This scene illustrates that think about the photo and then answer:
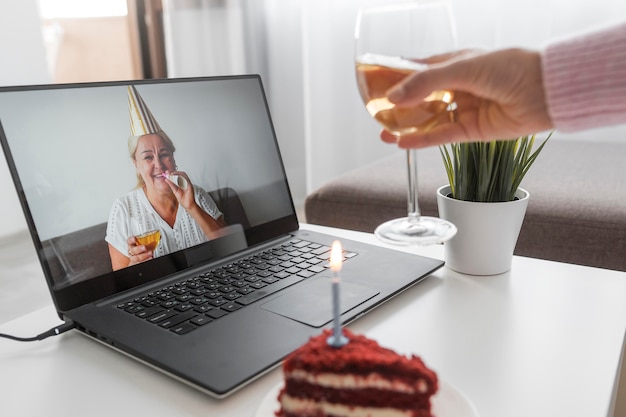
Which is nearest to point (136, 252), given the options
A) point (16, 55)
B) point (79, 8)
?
point (16, 55)

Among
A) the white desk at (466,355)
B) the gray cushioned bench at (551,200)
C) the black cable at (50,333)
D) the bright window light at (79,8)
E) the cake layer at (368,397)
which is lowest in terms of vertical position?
the gray cushioned bench at (551,200)

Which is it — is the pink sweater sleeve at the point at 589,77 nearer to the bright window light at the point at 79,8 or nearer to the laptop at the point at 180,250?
the laptop at the point at 180,250

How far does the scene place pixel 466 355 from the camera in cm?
59

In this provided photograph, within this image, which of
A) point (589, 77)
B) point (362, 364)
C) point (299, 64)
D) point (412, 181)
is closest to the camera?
point (362, 364)

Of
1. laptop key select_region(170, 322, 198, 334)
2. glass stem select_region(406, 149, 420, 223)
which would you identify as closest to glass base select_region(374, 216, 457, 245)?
glass stem select_region(406, 149, 420, 223)

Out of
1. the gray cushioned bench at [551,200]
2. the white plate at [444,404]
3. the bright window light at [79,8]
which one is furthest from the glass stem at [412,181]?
the bright window light at [79,8]

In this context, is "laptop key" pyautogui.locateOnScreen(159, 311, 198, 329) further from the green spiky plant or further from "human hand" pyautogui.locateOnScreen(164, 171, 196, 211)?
the green spiky plant

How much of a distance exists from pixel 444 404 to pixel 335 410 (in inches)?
3.8

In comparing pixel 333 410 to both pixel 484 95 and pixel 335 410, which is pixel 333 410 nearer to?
pixel 335 410

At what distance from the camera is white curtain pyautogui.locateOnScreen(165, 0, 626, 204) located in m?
2.62

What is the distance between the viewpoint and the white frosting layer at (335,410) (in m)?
0.43

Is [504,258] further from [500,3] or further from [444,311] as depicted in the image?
[500,3]

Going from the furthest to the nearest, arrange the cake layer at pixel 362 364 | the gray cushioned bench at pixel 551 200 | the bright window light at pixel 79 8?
the bright window light at pixel 79 8 < the gray cushioned bench at pixel 551 200 < the cake layer at pixel 362 364


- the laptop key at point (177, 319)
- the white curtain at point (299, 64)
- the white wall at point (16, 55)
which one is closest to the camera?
the laptop key at point (177, 319)
